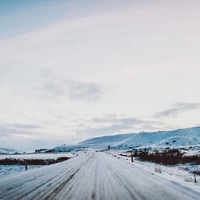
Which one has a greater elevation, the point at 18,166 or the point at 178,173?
the point at 18,166

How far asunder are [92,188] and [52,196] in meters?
1.74

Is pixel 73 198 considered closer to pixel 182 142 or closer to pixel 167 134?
pixel 182 142

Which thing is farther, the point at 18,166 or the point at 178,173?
the point at 18,166

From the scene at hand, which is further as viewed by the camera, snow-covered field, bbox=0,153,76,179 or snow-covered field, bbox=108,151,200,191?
snow-covered field, bbox=0,153,76,179

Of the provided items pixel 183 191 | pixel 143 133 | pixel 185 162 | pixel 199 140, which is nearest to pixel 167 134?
pixel 143 133

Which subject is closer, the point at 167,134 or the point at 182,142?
the point at 182,142

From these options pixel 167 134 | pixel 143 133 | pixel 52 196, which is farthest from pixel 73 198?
pixel 143 133

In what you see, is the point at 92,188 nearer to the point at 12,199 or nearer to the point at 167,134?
the point at 12,199

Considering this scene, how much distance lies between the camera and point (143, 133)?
15475cm

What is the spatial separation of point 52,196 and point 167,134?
143721mm

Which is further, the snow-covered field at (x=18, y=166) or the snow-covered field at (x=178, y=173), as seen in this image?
the snow-covered field at (x=18, y=166)

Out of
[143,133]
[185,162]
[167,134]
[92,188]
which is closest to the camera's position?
[92,188]

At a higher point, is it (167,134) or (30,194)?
(167,134)

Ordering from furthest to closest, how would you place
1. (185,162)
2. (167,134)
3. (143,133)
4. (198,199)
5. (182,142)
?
(143,133) < (167,134) < (182,142) < (185,162) < (198,199)
